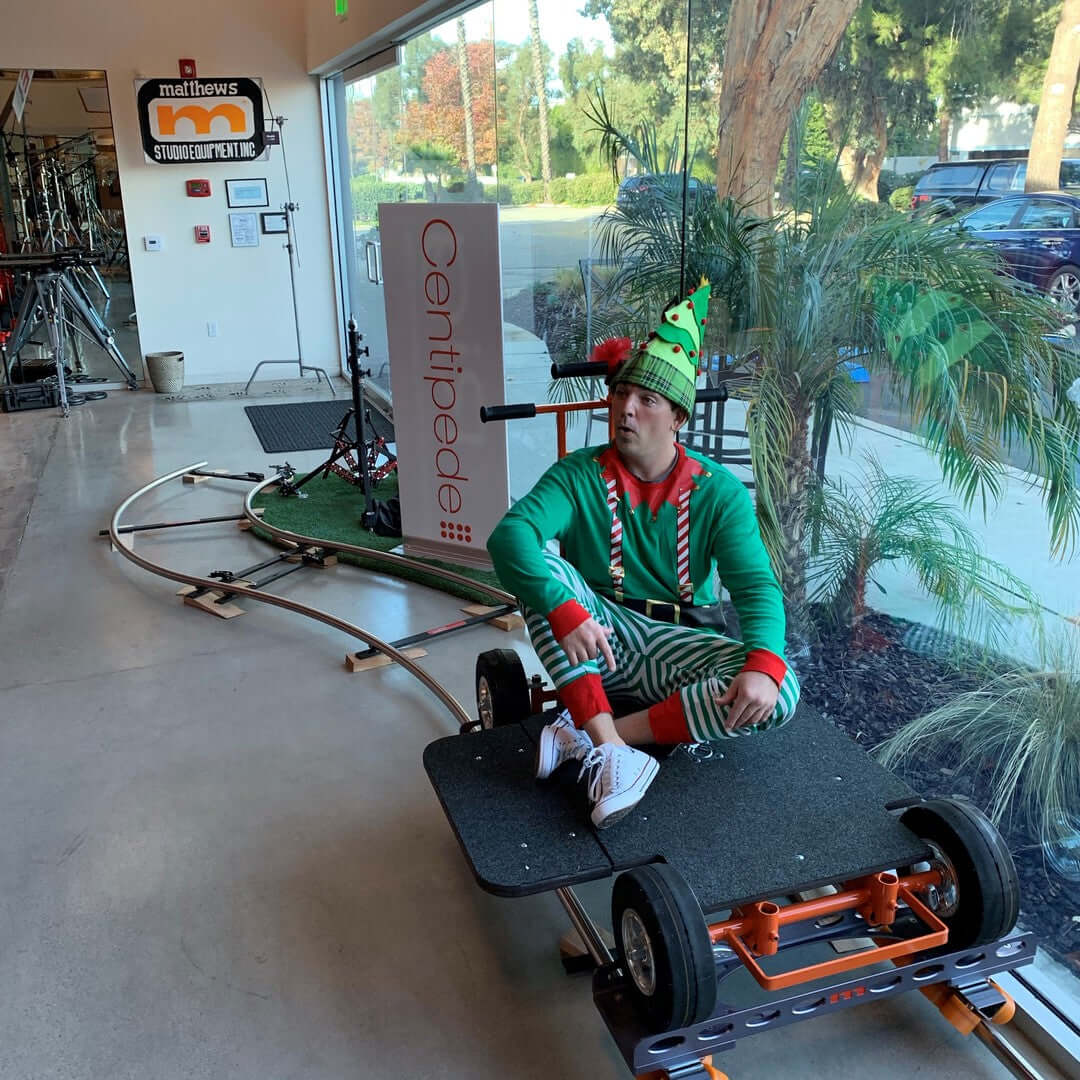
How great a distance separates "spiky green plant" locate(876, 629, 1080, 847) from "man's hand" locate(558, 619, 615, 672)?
0.90 meters

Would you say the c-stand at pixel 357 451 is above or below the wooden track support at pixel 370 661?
above

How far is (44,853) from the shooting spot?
2.57m

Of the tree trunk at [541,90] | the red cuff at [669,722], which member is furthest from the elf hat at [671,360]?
the tree trunk at [541,90]

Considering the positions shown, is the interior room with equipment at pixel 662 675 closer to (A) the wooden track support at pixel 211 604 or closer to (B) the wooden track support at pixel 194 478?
(A) the wooden track support at pixel 211 604

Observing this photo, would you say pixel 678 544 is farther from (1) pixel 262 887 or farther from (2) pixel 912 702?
(1) pixel 262 887

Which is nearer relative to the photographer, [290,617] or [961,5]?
[961,5]

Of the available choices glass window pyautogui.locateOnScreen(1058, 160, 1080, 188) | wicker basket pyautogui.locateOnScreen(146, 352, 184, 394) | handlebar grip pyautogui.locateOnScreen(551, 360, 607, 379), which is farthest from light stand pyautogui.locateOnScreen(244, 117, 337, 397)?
glass window pyautogui.locateOnScreen(1058, 160, 1080, 188)

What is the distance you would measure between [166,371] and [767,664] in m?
7.32

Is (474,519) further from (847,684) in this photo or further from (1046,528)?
(1046,528)

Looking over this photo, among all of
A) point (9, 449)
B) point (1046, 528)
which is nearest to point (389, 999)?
point (1046, 528)

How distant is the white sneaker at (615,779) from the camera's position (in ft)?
6.44

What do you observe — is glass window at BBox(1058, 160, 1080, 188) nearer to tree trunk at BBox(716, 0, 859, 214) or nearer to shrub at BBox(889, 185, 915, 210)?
shrub at BBox(889, 185, 915, 210)

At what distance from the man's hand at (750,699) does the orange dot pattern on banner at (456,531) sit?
248 centimetres

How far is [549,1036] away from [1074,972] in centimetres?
108
